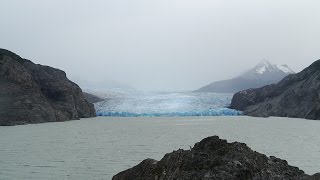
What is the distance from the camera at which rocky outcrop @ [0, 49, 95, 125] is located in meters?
55.8

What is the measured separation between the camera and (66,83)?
7594 centimetres

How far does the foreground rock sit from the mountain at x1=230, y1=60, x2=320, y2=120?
6310cm

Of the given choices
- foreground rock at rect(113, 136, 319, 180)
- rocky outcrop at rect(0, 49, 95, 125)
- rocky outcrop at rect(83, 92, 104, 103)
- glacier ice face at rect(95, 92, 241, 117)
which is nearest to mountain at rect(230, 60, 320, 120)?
glacier ice face at rect(95, 92, 241, 117)

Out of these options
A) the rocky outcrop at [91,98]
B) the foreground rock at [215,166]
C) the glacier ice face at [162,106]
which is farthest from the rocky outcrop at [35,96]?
the foreground rock at [215,166]

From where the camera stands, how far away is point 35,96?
62250mm

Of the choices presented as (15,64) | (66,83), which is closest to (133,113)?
(66,83)

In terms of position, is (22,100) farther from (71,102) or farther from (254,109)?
(254,109)

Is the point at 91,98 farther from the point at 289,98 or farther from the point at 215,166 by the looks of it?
the point at 215,166

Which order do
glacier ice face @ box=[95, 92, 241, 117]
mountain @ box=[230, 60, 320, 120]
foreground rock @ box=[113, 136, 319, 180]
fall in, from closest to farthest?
foreground rock @ box=[113, 136, 319, 180] → mountain @ box=[230, 60, 320, 120] → glacier ice face @ box=[95, 92, 241, 117]

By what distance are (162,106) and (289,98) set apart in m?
32.8

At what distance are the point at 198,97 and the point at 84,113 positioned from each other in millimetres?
40086

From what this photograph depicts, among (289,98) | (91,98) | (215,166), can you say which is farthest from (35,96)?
(215,166)

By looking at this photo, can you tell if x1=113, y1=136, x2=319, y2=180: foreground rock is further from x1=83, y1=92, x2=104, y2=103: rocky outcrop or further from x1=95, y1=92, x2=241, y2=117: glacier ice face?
x1=83, y1=92, x2=104, y2=103: rocky outcrop

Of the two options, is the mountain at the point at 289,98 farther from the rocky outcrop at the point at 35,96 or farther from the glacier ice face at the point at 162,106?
the rocky outcrop at the point at 35,96
